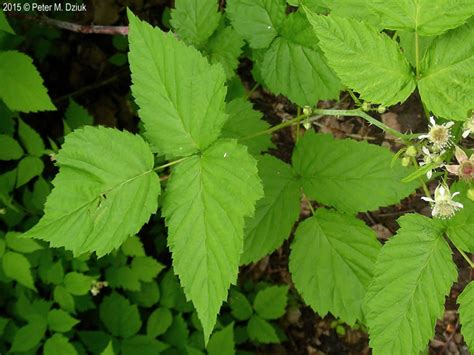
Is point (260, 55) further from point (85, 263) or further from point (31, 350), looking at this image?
point (31, 350)

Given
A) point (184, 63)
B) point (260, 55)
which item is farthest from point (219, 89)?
point (260, 55)

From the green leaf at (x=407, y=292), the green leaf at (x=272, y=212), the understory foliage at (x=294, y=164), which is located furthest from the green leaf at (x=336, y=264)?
the green leaf at (x=407, y=292)

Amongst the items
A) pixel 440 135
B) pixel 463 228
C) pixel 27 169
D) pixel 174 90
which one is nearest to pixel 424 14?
pixel 440 135

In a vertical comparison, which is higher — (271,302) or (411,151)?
(411,151)

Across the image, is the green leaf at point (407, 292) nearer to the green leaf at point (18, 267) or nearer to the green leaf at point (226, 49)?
the green leaf at point (226, 49)

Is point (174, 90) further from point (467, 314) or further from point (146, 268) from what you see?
point (146, 268)

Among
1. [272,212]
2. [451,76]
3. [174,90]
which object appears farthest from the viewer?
[272,212]

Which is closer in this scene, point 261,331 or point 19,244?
point 19,244
